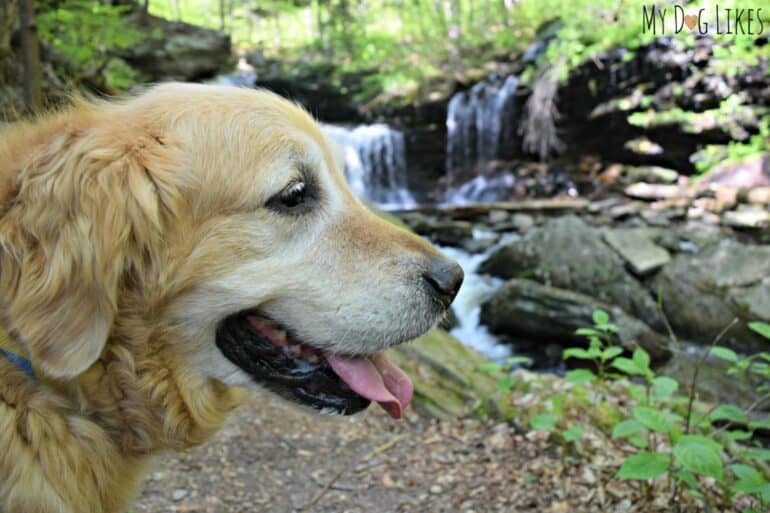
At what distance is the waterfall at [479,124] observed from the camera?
14.3 meters

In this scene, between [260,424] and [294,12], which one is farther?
[294,12]

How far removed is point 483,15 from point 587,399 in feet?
56.7

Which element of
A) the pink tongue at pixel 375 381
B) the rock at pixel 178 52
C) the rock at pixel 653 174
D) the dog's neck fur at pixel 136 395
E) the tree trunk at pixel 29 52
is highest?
the rock at pixel 178 52

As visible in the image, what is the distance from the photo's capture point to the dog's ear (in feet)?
5.74

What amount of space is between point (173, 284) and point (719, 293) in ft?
23.8

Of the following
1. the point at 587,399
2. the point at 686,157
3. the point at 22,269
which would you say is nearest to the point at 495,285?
the point at 587,399

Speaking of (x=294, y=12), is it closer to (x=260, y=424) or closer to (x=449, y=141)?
(x=449, y=141)

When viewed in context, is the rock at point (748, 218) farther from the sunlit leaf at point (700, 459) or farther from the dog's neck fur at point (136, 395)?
the dog's neck fur at point (136, 395)

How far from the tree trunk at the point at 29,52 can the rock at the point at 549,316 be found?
541 centimetres

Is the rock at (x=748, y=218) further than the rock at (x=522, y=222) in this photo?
No

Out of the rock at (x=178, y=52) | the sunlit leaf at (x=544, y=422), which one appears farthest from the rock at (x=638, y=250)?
the rock at (x=178, y=52)

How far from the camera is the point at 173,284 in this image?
1965mm

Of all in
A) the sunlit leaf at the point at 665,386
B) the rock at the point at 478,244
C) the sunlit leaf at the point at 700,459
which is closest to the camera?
the sunlit leaf at the point at 700,459

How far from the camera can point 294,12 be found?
24344 millimetres
